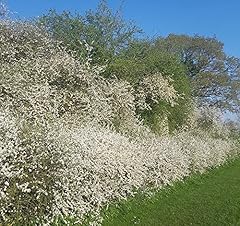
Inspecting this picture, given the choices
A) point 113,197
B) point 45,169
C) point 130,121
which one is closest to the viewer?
point 45,169

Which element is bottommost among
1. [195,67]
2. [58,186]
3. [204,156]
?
[58,186]

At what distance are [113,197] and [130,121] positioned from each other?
7.34m

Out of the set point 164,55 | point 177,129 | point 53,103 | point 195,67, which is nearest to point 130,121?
point 53,103

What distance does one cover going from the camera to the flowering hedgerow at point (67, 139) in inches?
319

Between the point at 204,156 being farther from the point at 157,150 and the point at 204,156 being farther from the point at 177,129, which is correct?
the point at 157,150

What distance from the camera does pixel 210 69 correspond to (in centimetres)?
4678

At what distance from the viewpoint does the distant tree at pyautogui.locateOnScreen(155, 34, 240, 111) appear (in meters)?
45.6

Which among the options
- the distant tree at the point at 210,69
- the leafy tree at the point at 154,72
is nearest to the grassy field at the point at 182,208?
the leafy tree at the point at 154,72

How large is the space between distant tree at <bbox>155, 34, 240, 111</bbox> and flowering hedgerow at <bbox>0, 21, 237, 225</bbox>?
22.2 meters

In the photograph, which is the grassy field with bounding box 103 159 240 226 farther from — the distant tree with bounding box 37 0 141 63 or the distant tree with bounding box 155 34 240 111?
the distant tree with bounding box 155 34 240 111

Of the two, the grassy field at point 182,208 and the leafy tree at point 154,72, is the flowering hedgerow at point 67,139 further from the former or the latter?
the leafy tree at point 154,72

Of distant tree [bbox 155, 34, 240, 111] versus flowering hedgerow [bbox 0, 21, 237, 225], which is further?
distant tree [bbox 155, 34, 240, 111]

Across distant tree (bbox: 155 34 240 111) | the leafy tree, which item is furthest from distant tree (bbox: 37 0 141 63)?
distant tree (bbox: 155 34 240 111)

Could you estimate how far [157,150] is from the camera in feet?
50.8
